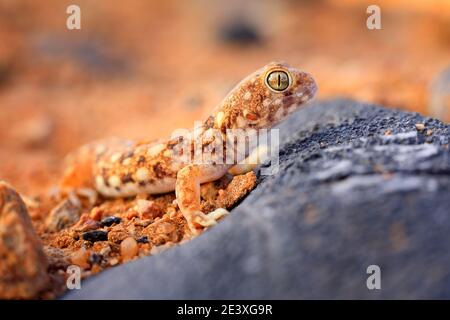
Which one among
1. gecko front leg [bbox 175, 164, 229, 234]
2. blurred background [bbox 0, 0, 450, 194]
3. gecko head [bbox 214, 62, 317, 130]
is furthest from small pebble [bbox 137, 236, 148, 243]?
blurred background [bbox 0, 0, 450, 194]

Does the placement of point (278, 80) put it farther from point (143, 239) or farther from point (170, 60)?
point (170, 60)

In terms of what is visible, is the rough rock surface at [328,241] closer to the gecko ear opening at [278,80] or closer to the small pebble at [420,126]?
the small pebble at [420,126]

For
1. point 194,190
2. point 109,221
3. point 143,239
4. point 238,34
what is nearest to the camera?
point 143,239

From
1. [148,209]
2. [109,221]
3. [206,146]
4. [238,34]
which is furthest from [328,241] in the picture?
[238,34]

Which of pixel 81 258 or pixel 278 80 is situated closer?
pixel 81 258

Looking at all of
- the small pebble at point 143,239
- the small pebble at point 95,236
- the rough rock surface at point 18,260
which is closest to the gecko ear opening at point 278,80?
the small pebble at point 143,239

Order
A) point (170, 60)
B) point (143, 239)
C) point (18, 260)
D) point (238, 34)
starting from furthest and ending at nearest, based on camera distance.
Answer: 1. point (238, 34)
2. point (170, 60)
3. point (143, 239)
4. point (18, 260)

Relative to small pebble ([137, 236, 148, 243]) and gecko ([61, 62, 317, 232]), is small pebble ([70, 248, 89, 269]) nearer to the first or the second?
small pebble ([137, 236, 148, 243])
